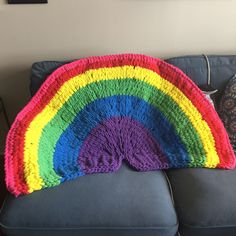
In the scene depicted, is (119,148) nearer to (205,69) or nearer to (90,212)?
(90,212)

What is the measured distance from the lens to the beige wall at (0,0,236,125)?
5.79 ft

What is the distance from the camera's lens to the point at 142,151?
153cm

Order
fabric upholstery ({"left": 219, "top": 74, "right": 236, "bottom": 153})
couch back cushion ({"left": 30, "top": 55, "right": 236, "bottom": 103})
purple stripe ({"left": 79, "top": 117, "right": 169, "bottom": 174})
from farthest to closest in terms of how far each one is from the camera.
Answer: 1. couch back cushion ({"left": 30, "top": 55, "right": 236, "bottom": 103})
2. fabric upholstery ({"left": 219, "top": 74, "right": 236, "bottom": 153})
3. purple stripe ({"left": 79, "top": 117, "right": 169, "bottom": 174})

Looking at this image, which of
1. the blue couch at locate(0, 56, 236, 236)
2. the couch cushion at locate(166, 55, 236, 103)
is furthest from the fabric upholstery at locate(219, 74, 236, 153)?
the blue couch at locate(0, 56, 236, 236)

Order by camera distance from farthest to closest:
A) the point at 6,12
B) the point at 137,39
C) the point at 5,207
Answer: the point at 137,39 → the point at 6,12 → the point at 5,207

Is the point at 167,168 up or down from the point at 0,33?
down

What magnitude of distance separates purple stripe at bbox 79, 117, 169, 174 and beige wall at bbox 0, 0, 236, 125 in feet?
1.84

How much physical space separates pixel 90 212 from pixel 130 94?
66cm

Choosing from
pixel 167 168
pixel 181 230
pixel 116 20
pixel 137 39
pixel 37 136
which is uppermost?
pixel 116 20

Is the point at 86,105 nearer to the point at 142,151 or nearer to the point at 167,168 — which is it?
the point at 142,151

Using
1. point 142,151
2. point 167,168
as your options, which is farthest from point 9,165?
point 167,168

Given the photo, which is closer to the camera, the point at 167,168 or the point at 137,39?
the point at 167,168

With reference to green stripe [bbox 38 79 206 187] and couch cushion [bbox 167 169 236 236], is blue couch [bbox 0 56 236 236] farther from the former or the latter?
green stripe [bbox 38 79 206 187]

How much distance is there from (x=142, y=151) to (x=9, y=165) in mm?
624
